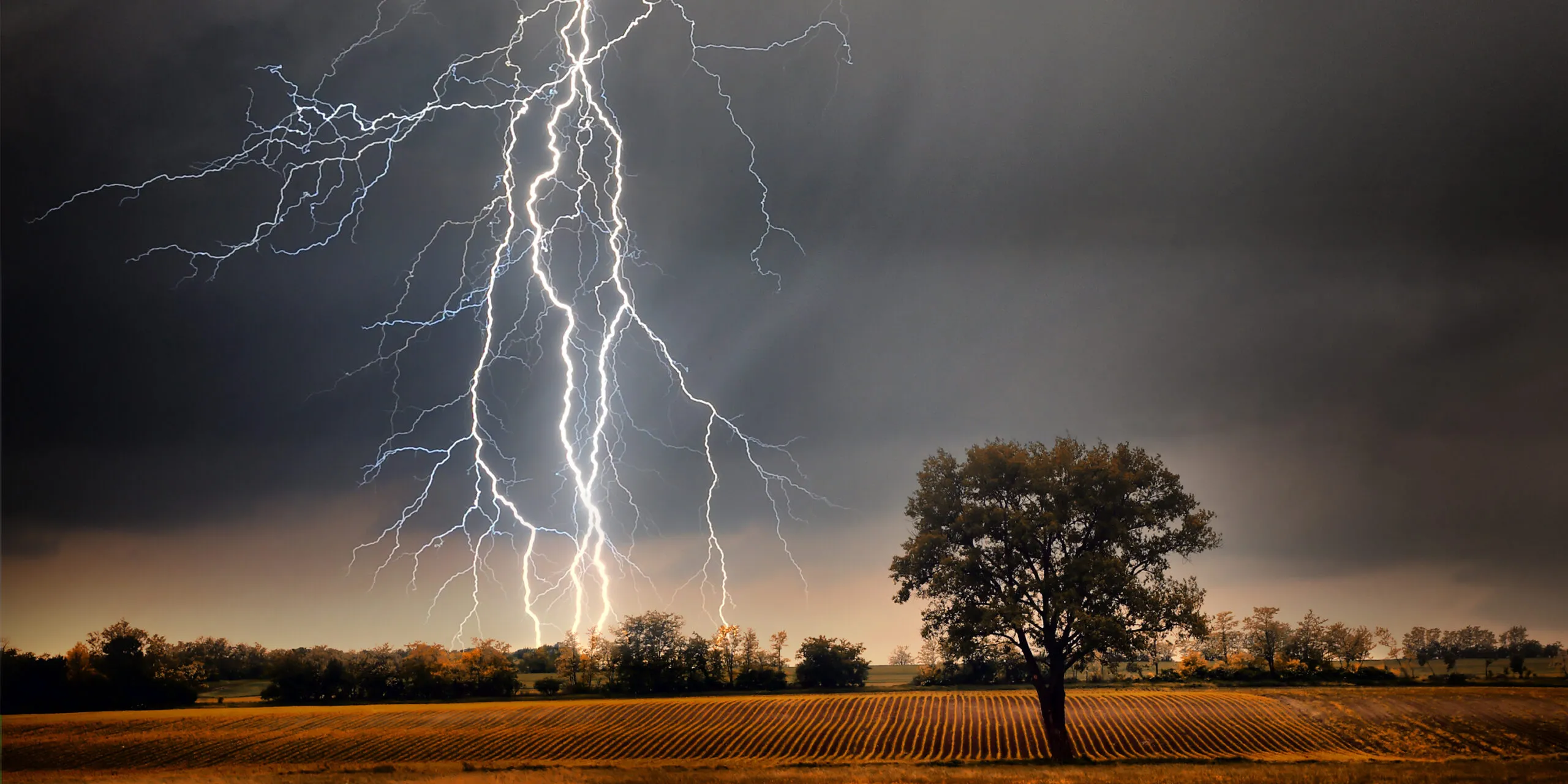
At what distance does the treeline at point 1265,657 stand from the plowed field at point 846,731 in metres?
2.48

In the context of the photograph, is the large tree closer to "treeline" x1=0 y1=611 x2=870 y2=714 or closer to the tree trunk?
the tree trunk

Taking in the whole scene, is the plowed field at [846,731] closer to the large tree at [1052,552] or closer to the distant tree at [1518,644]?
the large tree at [1052,552]

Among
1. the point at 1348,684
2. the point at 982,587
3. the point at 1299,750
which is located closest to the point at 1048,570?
the point at 982,587

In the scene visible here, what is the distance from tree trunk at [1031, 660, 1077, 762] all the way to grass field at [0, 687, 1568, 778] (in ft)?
6.76

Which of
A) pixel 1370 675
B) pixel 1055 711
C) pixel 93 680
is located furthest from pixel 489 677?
pixel 1370 675

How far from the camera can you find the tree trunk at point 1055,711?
87.5ft

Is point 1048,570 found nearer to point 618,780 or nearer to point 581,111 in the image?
point 618,780

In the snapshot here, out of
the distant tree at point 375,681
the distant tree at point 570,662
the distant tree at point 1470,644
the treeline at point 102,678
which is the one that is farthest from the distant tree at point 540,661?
the distant tree at point 1470,644

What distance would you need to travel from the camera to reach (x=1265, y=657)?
6838cm

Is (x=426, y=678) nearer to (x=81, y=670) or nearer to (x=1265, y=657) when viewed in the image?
(x=81, y=670)

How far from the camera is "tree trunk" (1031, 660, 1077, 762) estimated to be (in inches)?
1050

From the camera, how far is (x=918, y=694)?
168 feet

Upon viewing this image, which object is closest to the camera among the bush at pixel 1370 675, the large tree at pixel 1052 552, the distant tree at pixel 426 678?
the large tree at pixel 1052 552

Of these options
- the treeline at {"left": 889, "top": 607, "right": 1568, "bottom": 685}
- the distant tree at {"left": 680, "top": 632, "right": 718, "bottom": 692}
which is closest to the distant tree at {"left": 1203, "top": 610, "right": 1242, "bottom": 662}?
the treeline at {"left": 889, "top": 607, "right": 1568, "bottom": 685}
